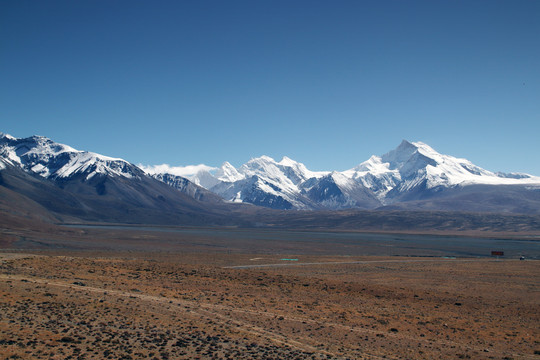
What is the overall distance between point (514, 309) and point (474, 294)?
21.5 ft

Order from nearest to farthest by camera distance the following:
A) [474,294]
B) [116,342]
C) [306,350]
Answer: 1. [116,342]
2. [306,350]
3. [474,294]

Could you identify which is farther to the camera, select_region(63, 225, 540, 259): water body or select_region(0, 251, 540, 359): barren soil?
select_region(63, 225, 540, 259): water body

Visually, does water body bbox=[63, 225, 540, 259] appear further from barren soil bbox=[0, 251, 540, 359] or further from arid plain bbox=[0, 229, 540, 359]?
barren soil bbox=[0, 251, 540, 359]

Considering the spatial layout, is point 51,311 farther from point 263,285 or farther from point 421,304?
point 421,304

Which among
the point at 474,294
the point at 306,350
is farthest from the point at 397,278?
the point at 306,350

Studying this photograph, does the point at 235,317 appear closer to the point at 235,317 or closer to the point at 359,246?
the point at 235,317

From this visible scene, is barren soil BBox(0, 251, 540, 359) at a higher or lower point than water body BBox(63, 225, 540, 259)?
higher

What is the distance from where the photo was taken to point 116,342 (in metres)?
16.7

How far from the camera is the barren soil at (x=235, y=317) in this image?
1688cm

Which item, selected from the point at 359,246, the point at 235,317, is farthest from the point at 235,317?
the point at 359,246

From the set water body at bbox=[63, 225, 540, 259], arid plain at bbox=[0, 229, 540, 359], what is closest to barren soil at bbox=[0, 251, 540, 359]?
arid plain at bbox=[0, 229, 540, 359]

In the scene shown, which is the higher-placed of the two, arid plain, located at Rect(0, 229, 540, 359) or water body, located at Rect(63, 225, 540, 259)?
arid plain, located at Rect(0, 229, 540, 359)

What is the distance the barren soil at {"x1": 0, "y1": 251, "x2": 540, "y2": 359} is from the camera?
1688cm

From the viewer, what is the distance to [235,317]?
74.1 ft
